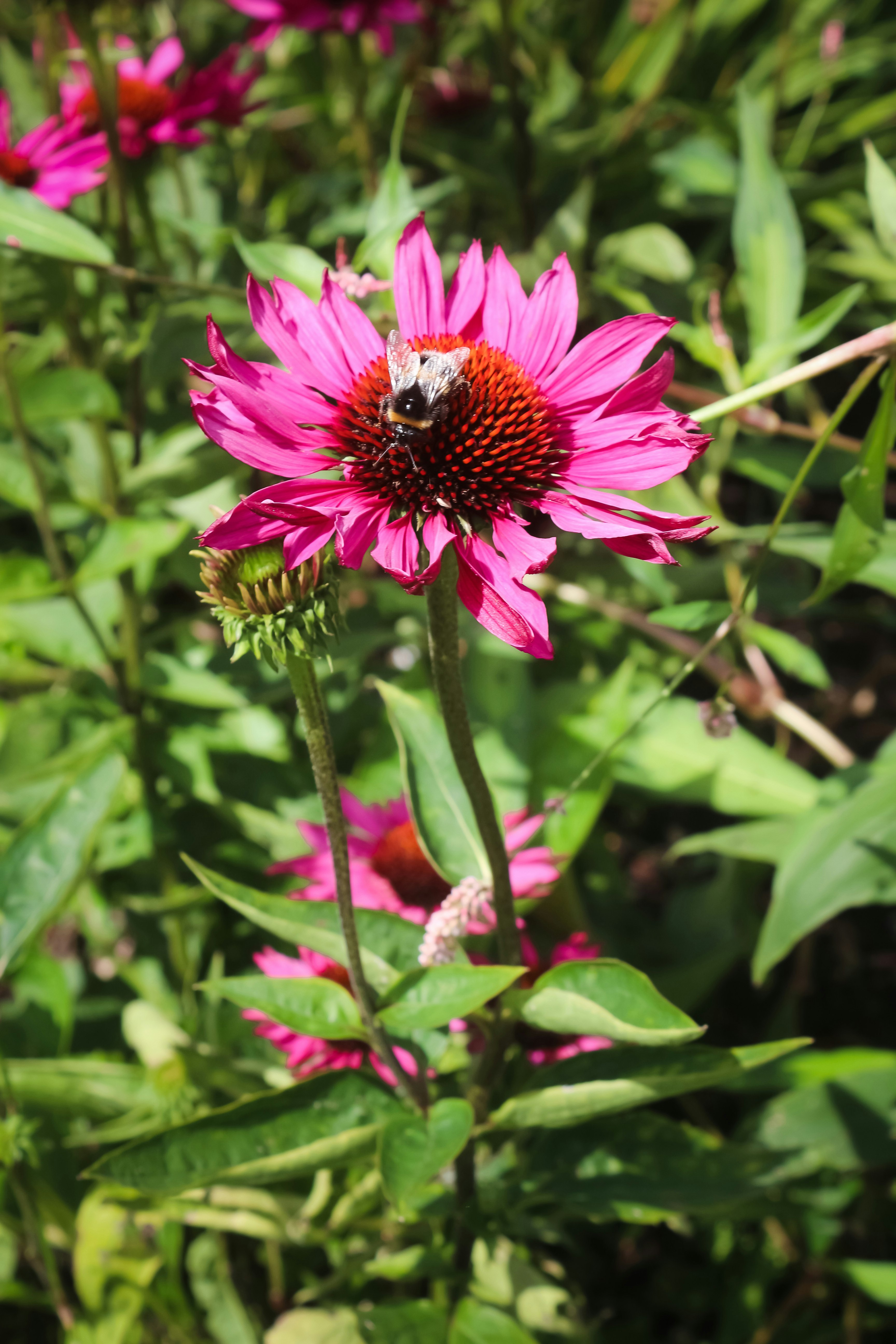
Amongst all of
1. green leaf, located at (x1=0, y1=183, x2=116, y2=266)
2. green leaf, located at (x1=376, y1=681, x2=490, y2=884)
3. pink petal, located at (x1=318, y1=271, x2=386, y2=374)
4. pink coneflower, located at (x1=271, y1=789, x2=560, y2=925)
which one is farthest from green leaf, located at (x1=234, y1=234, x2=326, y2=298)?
pink coneflower, located at (x1=271, y1=789, x2=560, y2=925)

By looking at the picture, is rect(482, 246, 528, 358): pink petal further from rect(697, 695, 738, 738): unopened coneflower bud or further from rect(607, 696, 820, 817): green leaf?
rect(607, 696, 820, 817): green leaf

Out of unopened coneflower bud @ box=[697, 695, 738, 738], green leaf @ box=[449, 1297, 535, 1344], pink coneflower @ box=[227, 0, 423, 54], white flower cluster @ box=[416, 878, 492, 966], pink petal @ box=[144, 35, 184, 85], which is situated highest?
pink coneflower @ box=[227, 0, 423, 54]


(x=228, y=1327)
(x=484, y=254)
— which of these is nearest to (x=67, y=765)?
(x=228, y=1327)

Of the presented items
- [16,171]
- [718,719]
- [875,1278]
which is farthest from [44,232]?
[875,1278]

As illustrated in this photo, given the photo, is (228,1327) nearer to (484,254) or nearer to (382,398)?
(382,398)

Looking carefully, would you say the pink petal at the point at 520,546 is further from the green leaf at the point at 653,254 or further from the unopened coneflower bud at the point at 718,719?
the green leaf at the point at 653,254

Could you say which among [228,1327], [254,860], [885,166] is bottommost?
Result: [228,1327]
